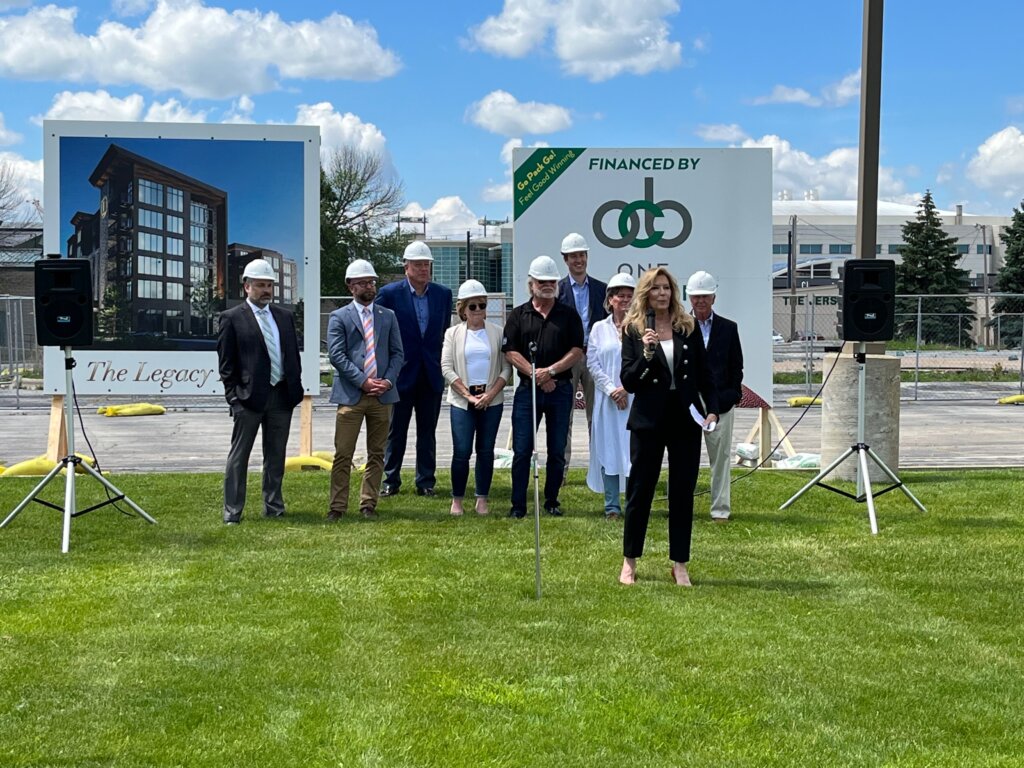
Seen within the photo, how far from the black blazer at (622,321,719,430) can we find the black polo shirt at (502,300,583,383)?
2.64 m

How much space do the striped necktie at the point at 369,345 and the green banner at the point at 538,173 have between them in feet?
9.94

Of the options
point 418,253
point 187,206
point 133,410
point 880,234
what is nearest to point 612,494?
point 418,253

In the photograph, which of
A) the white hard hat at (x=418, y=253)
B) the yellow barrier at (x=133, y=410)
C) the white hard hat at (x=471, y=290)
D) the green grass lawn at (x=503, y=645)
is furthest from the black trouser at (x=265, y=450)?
the yellow barrier at (x=133, y=410)

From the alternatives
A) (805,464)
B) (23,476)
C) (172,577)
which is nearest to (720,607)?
(172,577)

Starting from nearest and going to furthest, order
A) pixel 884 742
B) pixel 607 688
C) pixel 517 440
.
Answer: pixel 884 742
pixel 607 688
pixel 517 440

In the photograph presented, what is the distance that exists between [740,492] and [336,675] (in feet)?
21.7

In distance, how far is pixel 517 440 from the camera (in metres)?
10.1

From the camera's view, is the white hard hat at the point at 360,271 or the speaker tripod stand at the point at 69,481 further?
the white hard hat at the point at 360,271

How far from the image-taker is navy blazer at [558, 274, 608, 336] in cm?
1106

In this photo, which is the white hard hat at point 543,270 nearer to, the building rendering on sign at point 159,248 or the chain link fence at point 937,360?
the building rendering on sign at point 159,248

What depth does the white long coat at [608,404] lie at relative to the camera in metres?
10.1

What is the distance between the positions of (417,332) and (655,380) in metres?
4.23

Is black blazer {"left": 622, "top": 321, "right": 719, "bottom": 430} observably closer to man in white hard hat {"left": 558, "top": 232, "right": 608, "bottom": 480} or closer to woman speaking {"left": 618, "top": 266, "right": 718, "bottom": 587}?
woman speaking {"left": 618, "top": 266, "right": 718, "bottom": 587}

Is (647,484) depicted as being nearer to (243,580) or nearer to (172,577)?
(243,580)
